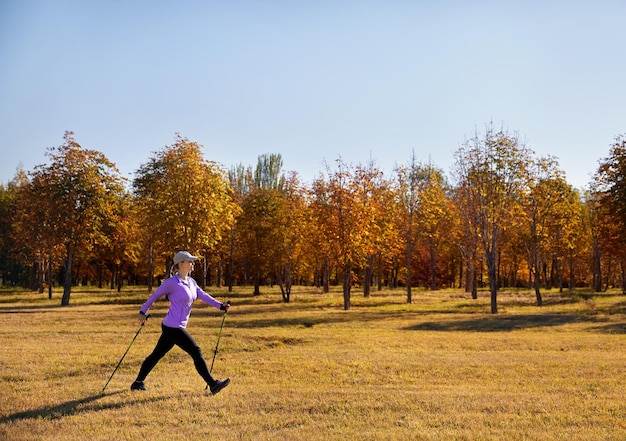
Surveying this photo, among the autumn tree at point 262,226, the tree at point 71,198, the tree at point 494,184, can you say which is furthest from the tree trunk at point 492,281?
the tree at point 71,198

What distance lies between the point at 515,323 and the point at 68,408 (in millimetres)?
22623

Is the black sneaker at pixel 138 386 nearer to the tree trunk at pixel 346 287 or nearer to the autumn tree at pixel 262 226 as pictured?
the tree trunk at pixel 346 287

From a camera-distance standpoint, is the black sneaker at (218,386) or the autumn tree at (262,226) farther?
the autumn tree at (262,226)

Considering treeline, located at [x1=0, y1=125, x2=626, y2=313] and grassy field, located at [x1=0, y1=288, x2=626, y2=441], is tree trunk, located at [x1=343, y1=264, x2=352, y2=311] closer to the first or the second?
treeline, located at [x1=0, y1=125, x2=626, y2=313]

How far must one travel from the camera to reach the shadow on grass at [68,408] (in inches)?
346

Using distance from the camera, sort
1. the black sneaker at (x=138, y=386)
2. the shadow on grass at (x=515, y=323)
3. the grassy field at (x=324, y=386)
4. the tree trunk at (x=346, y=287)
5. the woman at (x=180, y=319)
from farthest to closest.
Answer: the tree trunk at (x=346, y=287) < the shadow on grass at (x=515, y=323) < the black sneaker at (x=138, y=386) < the woman at (x=180, y=319) < the grassy field at (x=324, y=386)

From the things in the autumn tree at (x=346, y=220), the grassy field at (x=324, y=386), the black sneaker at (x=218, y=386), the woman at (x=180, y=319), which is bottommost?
the grassy field at (x=324, y=386)

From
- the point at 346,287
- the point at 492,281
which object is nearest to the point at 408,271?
the point at 346,287

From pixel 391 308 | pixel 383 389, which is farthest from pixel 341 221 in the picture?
pixel 383 389

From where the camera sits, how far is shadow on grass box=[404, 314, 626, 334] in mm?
24719

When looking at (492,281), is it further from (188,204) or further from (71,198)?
(71,198)

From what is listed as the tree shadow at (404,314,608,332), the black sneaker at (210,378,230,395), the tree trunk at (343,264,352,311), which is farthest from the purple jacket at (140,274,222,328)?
the tree trunk at (343,264,352,311)

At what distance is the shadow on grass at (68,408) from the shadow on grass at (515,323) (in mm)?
16664

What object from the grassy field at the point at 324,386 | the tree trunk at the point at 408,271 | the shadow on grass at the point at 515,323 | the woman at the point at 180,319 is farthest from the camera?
the tree trunk at the point at 408,271
